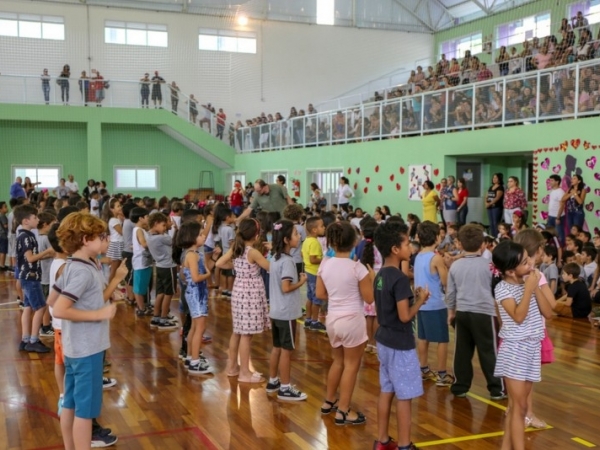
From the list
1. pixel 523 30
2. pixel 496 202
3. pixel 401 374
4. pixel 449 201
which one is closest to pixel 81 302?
pixel 401 374

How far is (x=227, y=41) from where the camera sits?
2703 centimetres

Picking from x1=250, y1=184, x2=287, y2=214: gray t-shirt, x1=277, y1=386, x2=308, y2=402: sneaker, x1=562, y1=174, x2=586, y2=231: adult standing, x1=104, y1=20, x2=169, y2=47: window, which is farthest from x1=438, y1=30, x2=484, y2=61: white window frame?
x1=277, y1=386, x2=308, y2=402: sneaker

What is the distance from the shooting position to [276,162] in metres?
22.2

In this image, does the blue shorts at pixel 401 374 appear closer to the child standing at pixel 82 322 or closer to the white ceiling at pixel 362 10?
the child standing at pixel 82 322

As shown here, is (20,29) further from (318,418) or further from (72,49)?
(318,418)

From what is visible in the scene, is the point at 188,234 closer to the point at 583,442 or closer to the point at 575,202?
the point at 583,442

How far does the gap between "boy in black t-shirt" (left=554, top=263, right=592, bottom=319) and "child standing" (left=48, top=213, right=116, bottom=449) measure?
23.6 feet

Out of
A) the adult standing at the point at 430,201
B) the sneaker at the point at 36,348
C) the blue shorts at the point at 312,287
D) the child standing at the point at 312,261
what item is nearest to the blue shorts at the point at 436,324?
the child standing at the point at 312,261

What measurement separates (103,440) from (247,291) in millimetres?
1861

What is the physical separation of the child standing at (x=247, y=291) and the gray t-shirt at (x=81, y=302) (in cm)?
213

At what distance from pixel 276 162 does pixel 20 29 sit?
37.4 ft

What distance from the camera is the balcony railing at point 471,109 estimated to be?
37.9ft

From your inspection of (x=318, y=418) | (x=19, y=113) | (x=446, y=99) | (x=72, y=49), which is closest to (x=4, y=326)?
(x=318, y=418)

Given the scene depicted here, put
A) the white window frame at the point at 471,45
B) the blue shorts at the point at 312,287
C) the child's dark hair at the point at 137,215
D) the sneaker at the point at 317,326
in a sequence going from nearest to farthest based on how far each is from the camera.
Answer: the blue shorts at the point at 312,287 < the sneaker at the point at 317,326 < the child's dark hair at the point at 137,215 < the white window frame at the point at 471,45
